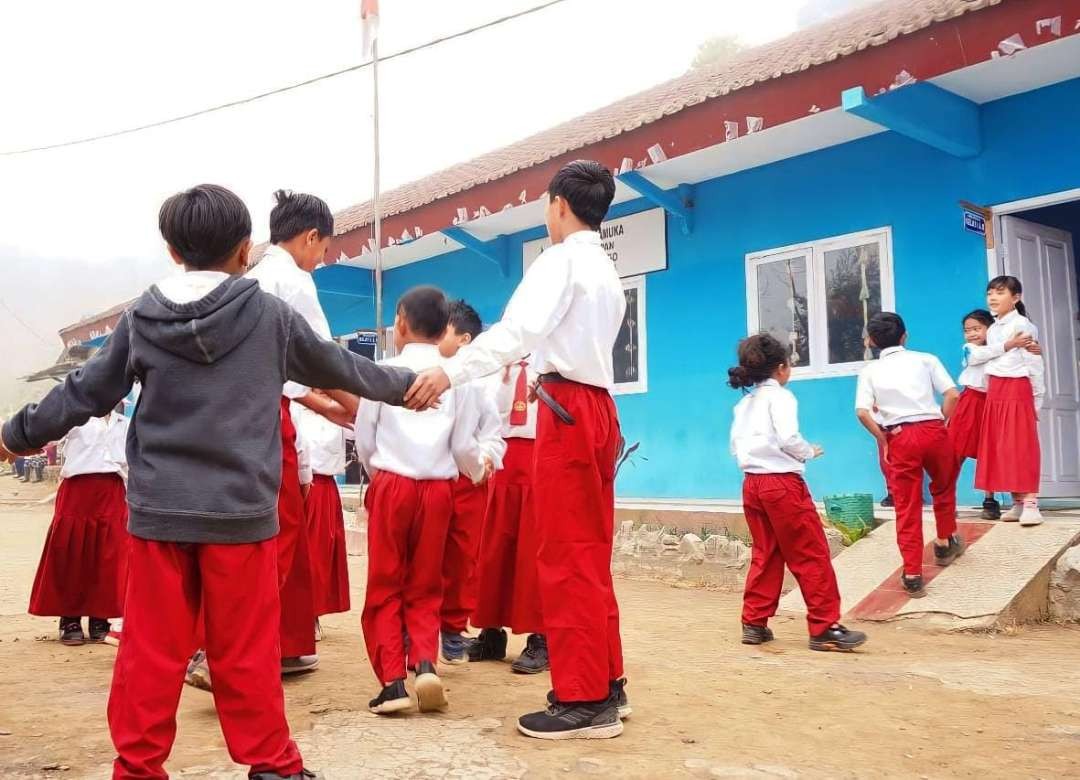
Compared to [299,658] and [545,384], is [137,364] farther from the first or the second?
[299,658]

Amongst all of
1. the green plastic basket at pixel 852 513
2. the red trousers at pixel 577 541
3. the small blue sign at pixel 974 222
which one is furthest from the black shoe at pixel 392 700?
the small blue sign at pixel 974 222

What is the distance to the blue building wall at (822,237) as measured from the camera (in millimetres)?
6953

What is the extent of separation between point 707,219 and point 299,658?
6.25 metres

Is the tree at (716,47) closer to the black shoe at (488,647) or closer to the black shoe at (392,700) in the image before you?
the black shoe at (488,647)

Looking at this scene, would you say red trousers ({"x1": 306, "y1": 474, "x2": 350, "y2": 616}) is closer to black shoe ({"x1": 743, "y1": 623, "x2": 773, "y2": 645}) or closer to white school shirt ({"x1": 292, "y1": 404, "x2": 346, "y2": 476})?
white school shirt ({"x1": 292, "y1": 404, "x2": 346, "y2": 476})

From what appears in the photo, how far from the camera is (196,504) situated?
2.19 m

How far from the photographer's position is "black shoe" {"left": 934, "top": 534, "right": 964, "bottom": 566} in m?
5.75

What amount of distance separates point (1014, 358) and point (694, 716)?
3897mm

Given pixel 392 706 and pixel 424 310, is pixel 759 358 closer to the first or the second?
pixel 424 310

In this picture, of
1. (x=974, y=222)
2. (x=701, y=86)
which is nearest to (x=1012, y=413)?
(x=974, y=222)

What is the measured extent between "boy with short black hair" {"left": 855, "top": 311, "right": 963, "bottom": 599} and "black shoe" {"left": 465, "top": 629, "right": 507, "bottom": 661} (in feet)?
8.26

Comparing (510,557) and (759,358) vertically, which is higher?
(759,358)

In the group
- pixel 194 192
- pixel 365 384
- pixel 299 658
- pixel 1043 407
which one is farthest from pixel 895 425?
pixel 194 192

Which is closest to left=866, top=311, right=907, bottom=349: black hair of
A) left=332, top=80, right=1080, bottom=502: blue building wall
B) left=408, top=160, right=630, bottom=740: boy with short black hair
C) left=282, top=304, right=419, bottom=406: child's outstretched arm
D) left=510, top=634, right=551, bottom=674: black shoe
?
left=332, top=80, right=1080, bottom=502: blue building wall
